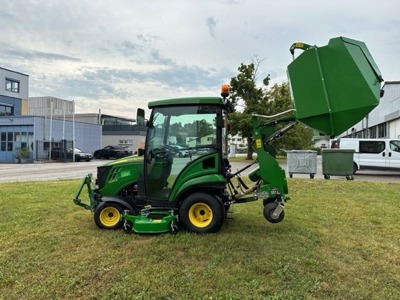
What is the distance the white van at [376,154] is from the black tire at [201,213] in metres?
13.6

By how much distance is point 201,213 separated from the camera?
18.6 feet

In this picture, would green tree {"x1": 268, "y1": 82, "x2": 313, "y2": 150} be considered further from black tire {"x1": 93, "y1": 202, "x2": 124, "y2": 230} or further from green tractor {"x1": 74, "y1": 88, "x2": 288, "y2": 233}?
black tire {"x1": 93, "y1": 202, "x2": 124, "y2": 230}

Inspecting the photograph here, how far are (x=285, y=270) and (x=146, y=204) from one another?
2648 millimetres

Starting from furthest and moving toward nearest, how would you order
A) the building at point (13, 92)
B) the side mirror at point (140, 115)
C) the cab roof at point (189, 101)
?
the building at point (13, 92)
the side mirror at point (140, 115)
the cab roof at point (189, 101)

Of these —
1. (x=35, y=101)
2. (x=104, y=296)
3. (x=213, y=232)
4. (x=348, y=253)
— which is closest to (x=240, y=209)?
(x=213, y=232)

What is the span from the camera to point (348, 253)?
491 centimetres

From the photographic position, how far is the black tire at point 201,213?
549 centimetres

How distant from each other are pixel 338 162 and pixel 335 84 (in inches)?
396

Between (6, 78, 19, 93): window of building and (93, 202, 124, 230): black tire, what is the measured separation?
41346mm

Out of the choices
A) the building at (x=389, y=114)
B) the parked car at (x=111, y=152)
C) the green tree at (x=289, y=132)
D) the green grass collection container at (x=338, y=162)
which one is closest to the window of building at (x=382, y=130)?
the building at (x=389, y=114)

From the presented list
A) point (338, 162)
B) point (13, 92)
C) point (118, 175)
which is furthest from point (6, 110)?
point (118, 175)

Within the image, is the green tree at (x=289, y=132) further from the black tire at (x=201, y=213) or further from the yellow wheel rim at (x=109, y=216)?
the yellow wheel rim at (x=109, y=216)

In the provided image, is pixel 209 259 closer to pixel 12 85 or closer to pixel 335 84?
pixel 335 84

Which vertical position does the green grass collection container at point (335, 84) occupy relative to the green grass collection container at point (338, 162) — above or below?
above
